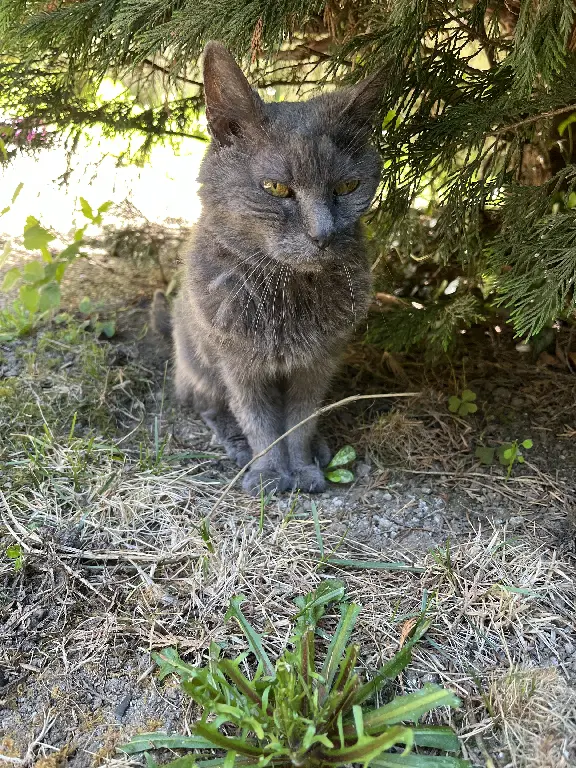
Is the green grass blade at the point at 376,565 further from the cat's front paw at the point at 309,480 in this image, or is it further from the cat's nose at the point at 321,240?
the cat's nose at the point at 321,240

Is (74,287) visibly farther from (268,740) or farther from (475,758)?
(475,758)

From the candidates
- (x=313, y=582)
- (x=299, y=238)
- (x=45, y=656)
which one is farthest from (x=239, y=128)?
(x=45, y=656)

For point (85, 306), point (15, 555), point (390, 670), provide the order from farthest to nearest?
point (85, 306) → point (15, 555) → point (390, 670)

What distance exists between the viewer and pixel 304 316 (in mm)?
1799

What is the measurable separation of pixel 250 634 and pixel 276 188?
1044 mm

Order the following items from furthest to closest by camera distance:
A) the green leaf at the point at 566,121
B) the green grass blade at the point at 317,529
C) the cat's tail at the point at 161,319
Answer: the cat's tail at the point at 161,319 < the green leaf at the point at 566,121 < the green grass blade at the point at 317,529

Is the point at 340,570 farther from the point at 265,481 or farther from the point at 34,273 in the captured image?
the point at 34,273

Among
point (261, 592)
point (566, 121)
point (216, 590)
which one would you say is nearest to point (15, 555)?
point (216, 590)

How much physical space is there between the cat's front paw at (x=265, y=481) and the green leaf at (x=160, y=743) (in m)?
0.83

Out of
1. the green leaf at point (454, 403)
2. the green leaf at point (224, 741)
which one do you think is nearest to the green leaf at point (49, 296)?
the green leaf at point (454, 403)

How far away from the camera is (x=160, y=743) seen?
1269 millimetres

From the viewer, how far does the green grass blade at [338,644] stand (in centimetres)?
134

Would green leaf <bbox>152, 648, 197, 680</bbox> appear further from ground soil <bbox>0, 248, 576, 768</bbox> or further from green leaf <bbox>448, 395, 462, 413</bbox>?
green leaf <bbox>448, 395, 462, 413</bbox>

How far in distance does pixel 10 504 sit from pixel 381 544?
1.04m
